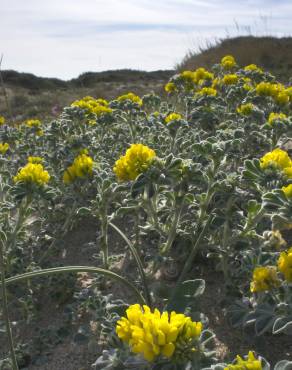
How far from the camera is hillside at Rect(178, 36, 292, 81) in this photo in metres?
19.6

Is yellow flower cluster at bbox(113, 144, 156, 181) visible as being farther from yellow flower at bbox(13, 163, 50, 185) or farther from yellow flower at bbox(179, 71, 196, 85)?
yellow flower at bbox(179, 71, 196, 85)

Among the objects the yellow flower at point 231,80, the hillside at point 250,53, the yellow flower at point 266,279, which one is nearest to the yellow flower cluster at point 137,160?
the yellow flower at point 266,279

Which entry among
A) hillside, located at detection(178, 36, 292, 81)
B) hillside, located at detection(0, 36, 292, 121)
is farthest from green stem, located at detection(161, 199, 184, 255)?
hillside, located at detection(178, 36, 292, 81)

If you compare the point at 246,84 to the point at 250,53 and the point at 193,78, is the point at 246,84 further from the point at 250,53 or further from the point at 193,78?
the point at 250,53

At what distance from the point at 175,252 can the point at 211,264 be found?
266 millimetres

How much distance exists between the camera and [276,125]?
3.61m

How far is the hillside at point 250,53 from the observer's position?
64.3ft

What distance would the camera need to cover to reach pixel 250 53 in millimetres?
20656

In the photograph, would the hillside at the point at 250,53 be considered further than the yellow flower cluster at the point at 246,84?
Yes

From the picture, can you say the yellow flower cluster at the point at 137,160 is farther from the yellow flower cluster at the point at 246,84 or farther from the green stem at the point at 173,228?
the yellow flower cluster at the point at 246,84

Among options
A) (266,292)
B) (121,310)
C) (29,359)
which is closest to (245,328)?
(266,292)

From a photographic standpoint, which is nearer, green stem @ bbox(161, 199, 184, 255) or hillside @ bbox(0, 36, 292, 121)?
green stem @ bbox(161, 199, 184, 255)

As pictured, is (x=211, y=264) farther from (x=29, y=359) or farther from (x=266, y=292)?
(x=29, y=359)

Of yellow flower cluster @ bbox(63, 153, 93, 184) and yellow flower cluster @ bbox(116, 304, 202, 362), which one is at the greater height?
yellow flower cluster @ bbox(63, 153, 93, 184)
